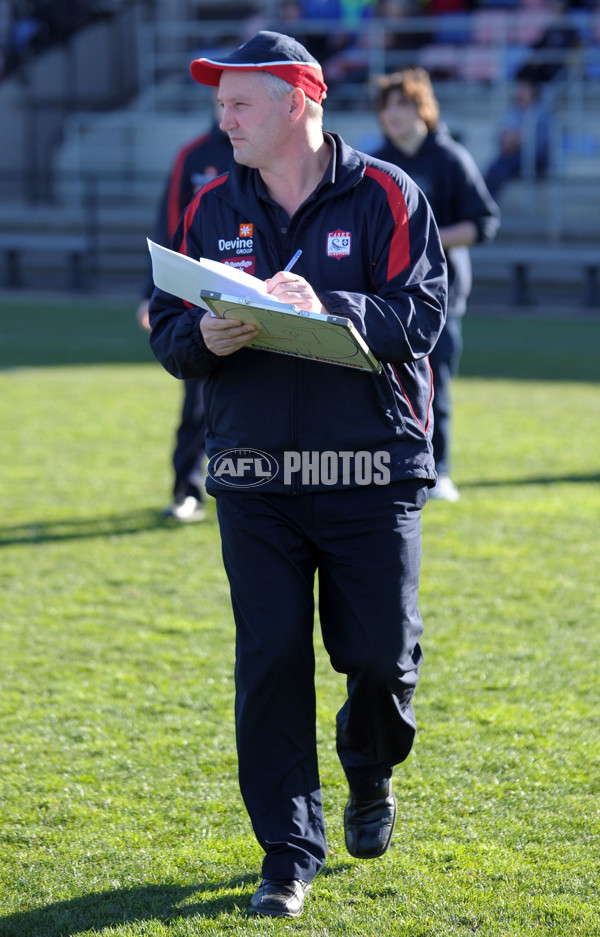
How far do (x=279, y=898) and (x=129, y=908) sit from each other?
37 cm

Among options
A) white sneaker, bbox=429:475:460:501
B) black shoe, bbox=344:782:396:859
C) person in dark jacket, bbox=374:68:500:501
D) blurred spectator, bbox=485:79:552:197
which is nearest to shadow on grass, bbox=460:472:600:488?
white sneaker, bbox=429:475:460:501

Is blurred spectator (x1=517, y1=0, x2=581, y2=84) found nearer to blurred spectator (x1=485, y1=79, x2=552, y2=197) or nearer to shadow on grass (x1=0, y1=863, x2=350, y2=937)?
blurred spectator (x1=485, y1=79, x2=552, y2=197)

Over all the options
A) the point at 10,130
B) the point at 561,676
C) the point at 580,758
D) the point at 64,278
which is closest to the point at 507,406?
the point at 561,676

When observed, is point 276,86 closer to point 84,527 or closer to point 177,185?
point 177,185

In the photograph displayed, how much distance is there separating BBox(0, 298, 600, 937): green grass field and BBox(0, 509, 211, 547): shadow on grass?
0.02 metres

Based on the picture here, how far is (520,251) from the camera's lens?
Result: 17125mm

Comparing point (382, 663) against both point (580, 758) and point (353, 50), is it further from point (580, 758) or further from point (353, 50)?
point (353, 50)

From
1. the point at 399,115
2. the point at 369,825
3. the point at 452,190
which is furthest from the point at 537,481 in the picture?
the point at 369,825

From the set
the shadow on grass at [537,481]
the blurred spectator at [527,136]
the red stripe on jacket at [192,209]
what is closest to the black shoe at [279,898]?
the red stripe on jacket at [192,209]

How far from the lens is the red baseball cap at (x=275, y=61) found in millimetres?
2855

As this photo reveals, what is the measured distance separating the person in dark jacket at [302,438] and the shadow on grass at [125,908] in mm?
128

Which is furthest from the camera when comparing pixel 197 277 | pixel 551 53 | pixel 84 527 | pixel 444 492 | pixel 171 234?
pixel 551 53

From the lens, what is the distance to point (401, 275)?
2914 millimetres

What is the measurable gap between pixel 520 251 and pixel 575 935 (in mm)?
15011
